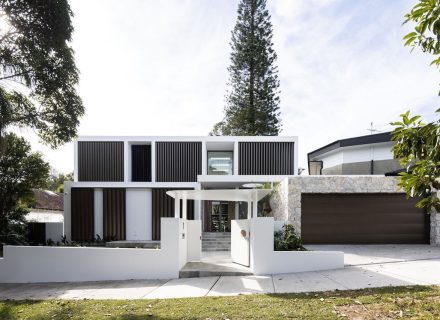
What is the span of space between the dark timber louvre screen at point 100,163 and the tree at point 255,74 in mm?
11349

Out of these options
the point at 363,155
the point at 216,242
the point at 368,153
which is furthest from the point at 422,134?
the point at 363,155

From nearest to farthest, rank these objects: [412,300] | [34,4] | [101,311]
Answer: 1. [412,300]
2. [101,311]
3. [34,4]

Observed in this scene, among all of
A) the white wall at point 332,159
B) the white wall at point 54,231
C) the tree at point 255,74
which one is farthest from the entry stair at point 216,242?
the tree at point 255,74

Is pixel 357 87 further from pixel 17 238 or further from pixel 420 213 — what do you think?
pixel 17 238

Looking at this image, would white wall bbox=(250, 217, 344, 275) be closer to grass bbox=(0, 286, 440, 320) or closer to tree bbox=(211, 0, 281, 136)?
grass bbox=(0, 286, 440, 320)

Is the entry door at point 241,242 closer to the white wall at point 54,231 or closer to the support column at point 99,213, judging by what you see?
the support column at point 99,213

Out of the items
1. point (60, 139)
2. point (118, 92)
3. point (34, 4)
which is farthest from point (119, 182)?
point (34, 4)

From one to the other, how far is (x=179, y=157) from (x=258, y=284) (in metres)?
11.8

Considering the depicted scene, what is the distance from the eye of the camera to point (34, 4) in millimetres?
10422

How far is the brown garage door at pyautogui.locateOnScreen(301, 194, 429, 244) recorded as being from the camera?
11594 mm

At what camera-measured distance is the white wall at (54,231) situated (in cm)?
1576

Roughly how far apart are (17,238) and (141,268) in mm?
8022

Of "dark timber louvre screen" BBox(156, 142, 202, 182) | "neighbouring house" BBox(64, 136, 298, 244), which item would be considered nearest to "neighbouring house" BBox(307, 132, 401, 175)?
"neighbouring house" BBox(64, 136, 298, 244)

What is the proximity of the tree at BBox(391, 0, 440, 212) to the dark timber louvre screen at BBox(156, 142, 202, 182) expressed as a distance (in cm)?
1426
